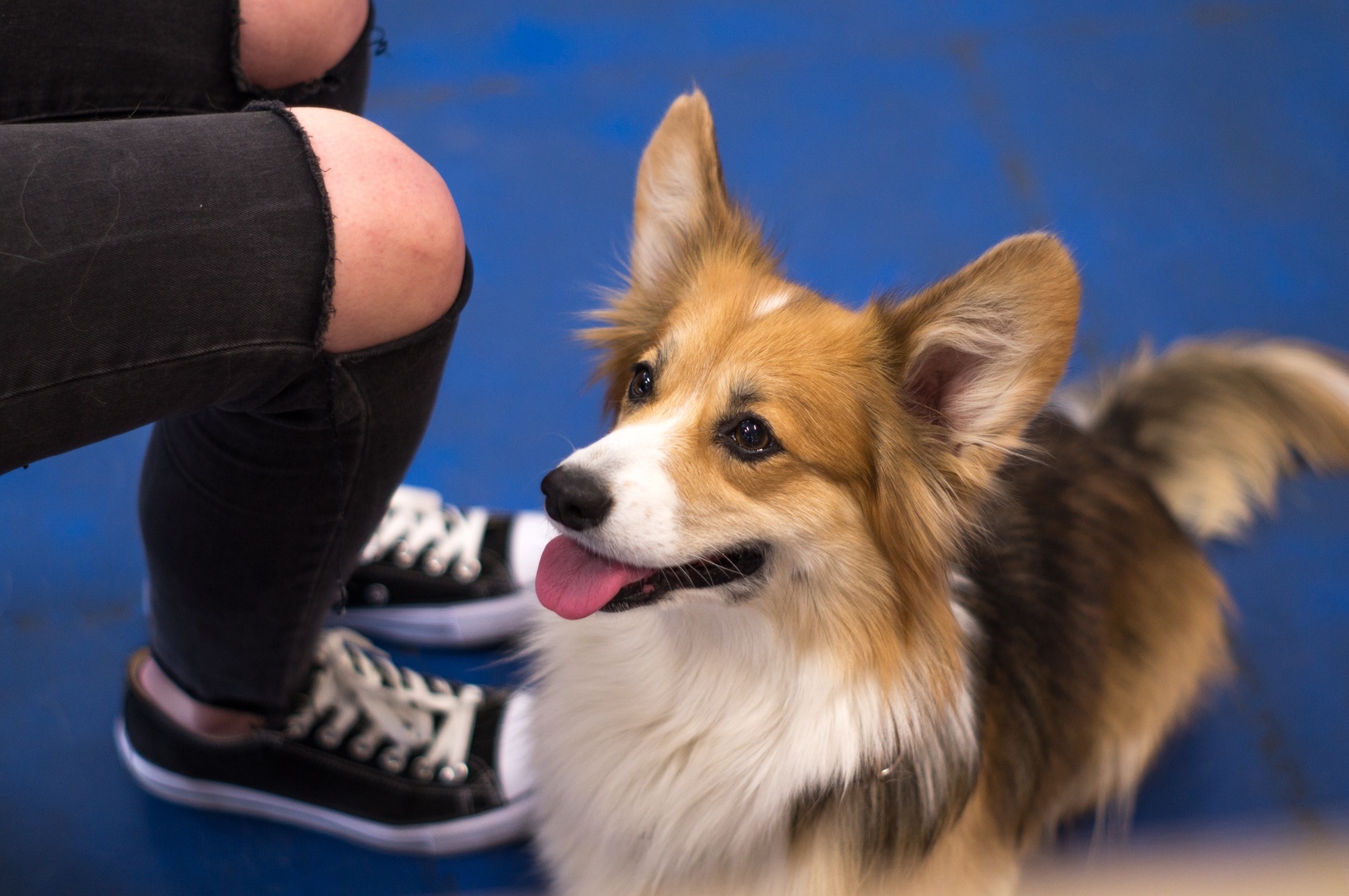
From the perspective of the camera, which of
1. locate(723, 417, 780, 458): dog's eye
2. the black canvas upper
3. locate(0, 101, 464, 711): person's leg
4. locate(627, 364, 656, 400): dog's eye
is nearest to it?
locate(0, 101, 464, 711): person's leg

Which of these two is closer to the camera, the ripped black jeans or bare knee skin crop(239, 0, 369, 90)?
the ripped black jeans

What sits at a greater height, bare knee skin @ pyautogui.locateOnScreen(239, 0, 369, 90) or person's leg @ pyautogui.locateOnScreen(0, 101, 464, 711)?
bare knee skin @ pyautogui.locateOnScreen(239, 0, 369, 90)

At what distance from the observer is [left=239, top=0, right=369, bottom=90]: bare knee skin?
141cm

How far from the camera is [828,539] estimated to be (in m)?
1.32

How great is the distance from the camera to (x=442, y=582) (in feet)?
6.95

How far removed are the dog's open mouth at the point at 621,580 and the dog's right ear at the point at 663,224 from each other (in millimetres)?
412

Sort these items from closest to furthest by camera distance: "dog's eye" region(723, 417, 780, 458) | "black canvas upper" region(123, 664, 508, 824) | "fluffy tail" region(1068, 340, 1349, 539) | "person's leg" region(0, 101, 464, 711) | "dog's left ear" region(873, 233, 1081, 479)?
"person's leg" region(0, 101, 464, 711), "dog's left ear" region(873, 233, 1081, 479), "dog's eye" region(723, 417, 780, 458), "black canvas upper" region(123, 664, 508, 824), "fluffy tail" region(1068, 340, 1349, 539)

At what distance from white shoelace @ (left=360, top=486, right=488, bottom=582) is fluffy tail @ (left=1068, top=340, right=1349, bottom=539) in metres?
1.44

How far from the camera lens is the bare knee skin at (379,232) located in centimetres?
113

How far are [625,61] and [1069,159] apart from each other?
1.51 metres

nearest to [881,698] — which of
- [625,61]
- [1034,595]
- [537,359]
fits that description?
[1034,595]

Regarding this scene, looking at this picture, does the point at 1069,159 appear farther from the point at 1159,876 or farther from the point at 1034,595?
the point at 1159,876

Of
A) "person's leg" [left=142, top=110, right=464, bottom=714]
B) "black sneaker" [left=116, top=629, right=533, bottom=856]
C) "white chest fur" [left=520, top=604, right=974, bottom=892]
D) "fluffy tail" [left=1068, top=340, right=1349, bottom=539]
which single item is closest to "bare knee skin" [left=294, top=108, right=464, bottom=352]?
"person's leg" [left=142, top=110, right=464, bottom=714]

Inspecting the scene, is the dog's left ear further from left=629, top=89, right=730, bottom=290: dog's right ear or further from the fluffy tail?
the fluffy tail
